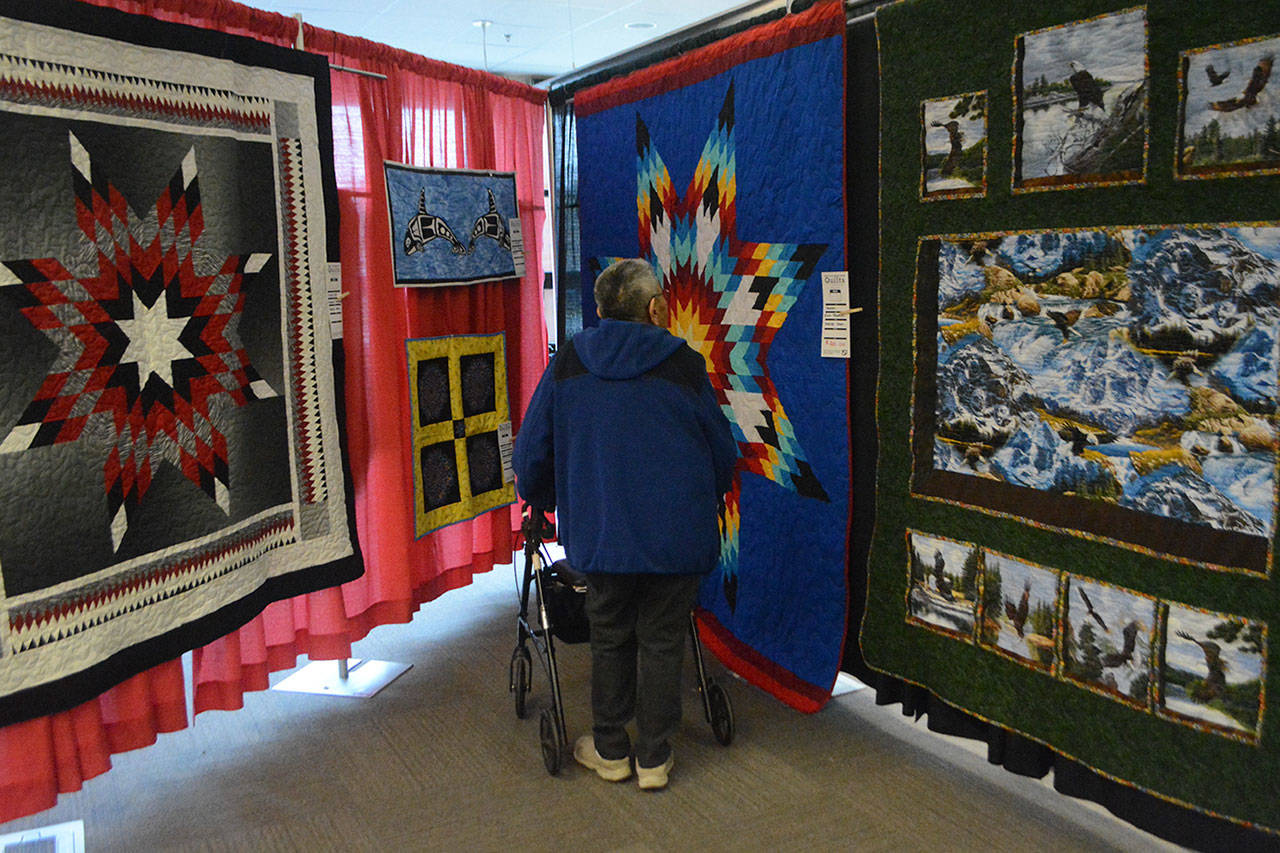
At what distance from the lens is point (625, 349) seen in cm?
209

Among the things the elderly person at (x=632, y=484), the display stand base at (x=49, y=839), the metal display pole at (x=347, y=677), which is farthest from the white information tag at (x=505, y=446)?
the display stand base at (x=49, y=839)

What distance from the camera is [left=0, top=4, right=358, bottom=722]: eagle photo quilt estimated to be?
6.01 ft

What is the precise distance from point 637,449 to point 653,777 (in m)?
0.81

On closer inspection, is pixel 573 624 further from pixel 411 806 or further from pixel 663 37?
pixel 663 37

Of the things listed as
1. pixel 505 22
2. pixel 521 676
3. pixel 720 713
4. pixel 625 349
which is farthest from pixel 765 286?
pixel 505 22

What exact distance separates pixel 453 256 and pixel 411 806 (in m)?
1.63

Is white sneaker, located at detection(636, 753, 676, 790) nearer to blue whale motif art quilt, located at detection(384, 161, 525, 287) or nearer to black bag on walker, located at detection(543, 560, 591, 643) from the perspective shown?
black bag on walker, located at detection(543, 560, 591, 643)

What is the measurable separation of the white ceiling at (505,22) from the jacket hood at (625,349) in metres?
3.83

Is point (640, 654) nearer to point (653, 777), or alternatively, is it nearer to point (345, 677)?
point (653, 777)

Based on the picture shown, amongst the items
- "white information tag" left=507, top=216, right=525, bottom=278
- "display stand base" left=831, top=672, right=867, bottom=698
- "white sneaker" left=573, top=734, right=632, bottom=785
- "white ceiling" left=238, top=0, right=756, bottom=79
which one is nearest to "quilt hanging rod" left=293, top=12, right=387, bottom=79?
"white information tag" left=507, top=216, right=525, bottom=278

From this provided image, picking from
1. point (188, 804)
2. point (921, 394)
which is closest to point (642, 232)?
point (921, 394)

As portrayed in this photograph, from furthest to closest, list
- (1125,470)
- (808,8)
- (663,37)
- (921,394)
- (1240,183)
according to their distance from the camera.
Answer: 1. (663,37)
2. (808,8)
3. (921,394)
4. (1125,470)
5. (1240,183)

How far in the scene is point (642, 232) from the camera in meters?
2.96

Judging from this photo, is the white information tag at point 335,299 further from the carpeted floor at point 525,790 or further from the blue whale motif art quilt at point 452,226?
the carpeted floor at point 525,790
